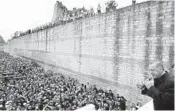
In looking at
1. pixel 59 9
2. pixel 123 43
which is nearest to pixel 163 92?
pixel 123 43

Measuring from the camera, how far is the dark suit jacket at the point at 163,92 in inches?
104

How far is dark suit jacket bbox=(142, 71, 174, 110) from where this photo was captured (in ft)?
8.70

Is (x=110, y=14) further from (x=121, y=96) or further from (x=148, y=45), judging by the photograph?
(x=121, y=96)

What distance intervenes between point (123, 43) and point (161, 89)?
6685mm

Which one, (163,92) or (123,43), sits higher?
(123,43)

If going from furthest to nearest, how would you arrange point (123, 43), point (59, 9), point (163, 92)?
point (59, 9) → point (123, 43) → point (163, 92)

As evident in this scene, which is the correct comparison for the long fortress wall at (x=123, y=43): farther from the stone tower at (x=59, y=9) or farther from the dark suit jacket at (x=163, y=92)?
the stone tower at (x=59, y=9)

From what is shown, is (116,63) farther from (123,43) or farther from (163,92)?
(163,92)

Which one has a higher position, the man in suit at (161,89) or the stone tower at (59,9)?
the stone tower at (59,9)

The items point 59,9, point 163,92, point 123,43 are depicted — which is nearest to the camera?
point 163,92

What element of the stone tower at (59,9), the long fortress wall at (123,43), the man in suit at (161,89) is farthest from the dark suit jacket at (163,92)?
the stone tower at (59,9)

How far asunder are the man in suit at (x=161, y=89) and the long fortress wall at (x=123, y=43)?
4438 millimetres

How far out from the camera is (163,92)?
2.67 metres

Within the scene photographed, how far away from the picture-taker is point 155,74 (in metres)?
2.72
